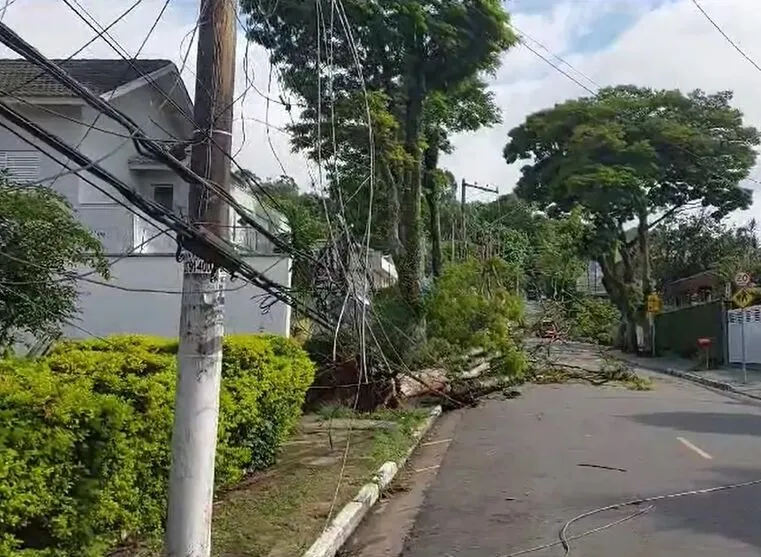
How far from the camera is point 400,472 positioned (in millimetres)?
12625

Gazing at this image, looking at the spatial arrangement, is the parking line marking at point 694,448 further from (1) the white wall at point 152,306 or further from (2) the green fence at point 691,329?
(2) the green fence at point 691,329

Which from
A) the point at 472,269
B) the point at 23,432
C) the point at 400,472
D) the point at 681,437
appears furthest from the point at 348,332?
the point at 472,269

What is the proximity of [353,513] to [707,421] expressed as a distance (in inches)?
394

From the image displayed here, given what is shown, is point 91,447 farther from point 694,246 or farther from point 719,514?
point 694,246

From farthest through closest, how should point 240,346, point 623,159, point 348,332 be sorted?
1. point 623,159
2. point 240,346
3. point 348,332

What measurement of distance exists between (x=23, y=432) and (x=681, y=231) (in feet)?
177

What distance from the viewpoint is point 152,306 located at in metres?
21.0

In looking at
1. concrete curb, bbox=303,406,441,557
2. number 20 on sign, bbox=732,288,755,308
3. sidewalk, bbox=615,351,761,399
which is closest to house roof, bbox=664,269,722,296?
sidewalk, bbox=615,351,761,399

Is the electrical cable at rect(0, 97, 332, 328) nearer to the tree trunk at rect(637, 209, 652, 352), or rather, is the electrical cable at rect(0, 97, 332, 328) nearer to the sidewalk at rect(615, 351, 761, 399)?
the sidewalk at rect(615, 351, 761, 399)

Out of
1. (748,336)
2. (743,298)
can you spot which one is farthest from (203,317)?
(748,336)

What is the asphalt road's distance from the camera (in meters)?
8.49

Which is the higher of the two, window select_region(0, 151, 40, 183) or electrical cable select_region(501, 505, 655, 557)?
window select_region(0, 151, 40, 183)

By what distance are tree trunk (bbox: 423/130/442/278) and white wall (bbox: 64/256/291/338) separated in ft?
38.8

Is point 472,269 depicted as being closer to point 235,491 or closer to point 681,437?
point 681,437
